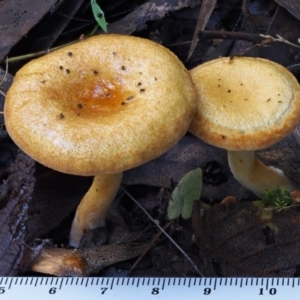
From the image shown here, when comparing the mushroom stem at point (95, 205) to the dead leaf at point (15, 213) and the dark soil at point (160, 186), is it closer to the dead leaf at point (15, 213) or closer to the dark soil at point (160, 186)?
the dark soil at point (160, 186)

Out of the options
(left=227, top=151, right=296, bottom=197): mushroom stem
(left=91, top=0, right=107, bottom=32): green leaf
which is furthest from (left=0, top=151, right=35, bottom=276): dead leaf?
(left=227, top=151, right=296, bottom=197): mushroom stem

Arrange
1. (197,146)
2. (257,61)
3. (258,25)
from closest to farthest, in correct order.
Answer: (257,61) → (197,146) → (258,25)

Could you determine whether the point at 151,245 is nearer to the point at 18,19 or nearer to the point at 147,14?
the point at 147,14

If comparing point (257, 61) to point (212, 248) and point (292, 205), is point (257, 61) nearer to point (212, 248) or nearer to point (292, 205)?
point (292, 205)

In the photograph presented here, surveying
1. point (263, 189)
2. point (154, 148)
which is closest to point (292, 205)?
point (263, 189)


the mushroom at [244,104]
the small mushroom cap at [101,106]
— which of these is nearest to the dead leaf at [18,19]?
the small mushroom cap at [101,106]

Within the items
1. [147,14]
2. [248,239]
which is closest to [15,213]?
[248,239]

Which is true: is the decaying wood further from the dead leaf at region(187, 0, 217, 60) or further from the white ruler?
the dead leaf at region(187, 0, 217, 60)
